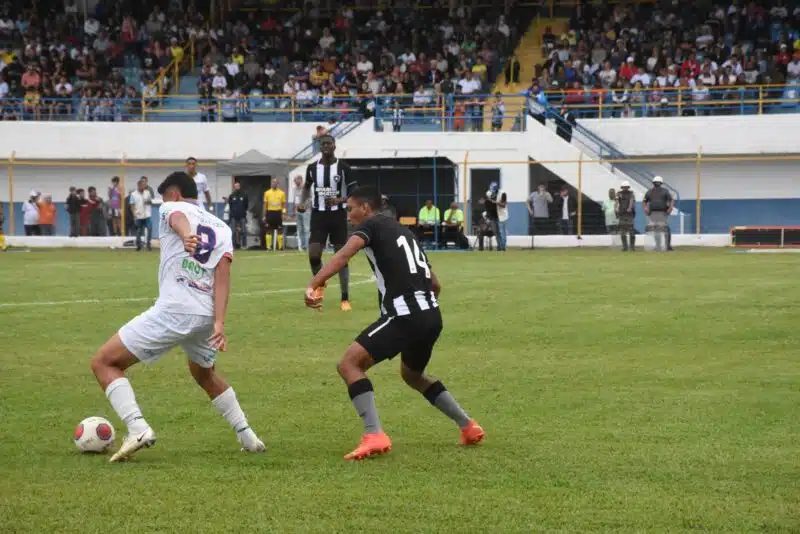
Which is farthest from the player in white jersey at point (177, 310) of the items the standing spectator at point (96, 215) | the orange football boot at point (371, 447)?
the standing spectator at point (96, 215)

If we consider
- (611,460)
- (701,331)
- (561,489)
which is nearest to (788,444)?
(611,460)

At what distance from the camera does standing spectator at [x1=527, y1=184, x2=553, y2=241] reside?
119 feet

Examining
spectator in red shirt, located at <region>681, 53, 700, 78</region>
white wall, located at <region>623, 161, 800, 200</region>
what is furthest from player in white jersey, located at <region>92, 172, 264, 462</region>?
spectator in red shirt, located at <region>681, 53, 700, 78</region>

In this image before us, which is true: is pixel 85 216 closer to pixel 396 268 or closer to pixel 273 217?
pixel 273 217

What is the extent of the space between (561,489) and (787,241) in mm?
28117

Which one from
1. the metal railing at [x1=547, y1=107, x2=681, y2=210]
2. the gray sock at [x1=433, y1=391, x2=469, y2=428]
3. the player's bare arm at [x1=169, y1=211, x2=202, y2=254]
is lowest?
the gray sock at [x1=433, y1=391, x2=469, y2=428]

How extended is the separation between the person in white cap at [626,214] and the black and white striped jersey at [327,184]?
16.7 m

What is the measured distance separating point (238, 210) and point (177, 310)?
27.4 meters

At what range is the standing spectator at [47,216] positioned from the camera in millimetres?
39375

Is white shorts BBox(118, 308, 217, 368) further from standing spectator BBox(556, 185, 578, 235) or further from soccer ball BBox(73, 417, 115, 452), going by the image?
standing spectator BBox(556, 185, 578, 235)

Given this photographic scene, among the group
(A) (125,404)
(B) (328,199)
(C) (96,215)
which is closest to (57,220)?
(C) (96,215)

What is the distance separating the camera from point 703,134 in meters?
38.2

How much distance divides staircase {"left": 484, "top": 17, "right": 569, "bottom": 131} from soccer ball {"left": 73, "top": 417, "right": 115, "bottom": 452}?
3273cm

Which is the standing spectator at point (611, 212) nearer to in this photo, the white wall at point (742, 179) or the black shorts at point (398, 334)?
the white wall at point (742, 179)
